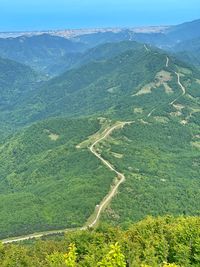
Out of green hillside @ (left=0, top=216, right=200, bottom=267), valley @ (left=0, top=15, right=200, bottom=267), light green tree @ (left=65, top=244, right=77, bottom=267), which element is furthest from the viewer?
valley @ (left=0, top=15, right=200, bottom=267)

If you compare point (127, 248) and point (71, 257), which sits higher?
point (71, 257)

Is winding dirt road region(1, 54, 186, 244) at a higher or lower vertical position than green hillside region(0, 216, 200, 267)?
lower

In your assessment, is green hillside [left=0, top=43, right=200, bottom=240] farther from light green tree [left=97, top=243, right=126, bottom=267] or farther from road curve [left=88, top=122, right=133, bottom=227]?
light green tree [left=97, top=243, right=126, bottom=267]

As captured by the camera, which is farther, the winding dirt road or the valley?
the winding dirt road

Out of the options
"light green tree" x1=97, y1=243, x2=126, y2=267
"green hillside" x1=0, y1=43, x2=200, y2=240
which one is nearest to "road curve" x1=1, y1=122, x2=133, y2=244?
"green hillside" x1=0, y1=43, x2=200, y2=240

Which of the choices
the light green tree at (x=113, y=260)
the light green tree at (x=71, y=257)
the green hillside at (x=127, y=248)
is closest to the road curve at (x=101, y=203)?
the green hillside at (x=127, y=248)

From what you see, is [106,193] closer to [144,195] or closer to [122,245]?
[144,195]

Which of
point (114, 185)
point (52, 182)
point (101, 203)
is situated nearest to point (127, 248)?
point (101, 203)

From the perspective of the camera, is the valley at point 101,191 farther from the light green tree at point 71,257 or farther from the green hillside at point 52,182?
the light green tree at point 71,257

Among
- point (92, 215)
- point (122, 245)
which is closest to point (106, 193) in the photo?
point (92, 215)

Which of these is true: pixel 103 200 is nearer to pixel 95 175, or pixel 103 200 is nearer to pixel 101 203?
pixel 101 203

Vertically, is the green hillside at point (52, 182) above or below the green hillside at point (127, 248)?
below
